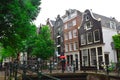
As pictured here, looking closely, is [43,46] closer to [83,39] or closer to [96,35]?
[83,39]

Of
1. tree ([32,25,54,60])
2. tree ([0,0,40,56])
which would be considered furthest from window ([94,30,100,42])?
tree ([0,0,40,56])

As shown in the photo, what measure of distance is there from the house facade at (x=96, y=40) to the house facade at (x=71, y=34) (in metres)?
2.13

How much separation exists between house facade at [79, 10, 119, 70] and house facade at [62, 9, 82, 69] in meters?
2.13

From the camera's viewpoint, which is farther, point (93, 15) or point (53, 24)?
point (53, 24)

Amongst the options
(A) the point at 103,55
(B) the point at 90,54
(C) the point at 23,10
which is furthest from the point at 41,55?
(C) the point at 23,10

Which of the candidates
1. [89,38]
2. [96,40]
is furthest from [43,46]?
[96,40]

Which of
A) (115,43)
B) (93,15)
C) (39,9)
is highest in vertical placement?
(93,15)

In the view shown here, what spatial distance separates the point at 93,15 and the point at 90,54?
5796 millimetres

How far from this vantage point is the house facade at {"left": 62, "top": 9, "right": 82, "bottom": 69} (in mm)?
31211

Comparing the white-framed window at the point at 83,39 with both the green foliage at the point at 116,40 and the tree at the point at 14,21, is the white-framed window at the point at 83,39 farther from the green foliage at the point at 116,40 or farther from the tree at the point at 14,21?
the tree at the point at 14,21

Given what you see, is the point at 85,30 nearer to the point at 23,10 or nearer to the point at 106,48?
the point at 106,48

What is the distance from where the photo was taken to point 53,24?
4272 centimetres

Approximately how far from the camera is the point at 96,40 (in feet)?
85.0

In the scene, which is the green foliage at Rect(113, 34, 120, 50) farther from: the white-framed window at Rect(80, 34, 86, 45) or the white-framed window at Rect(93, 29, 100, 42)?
the white-framed window at Rect(80, 34, 86, 45)
